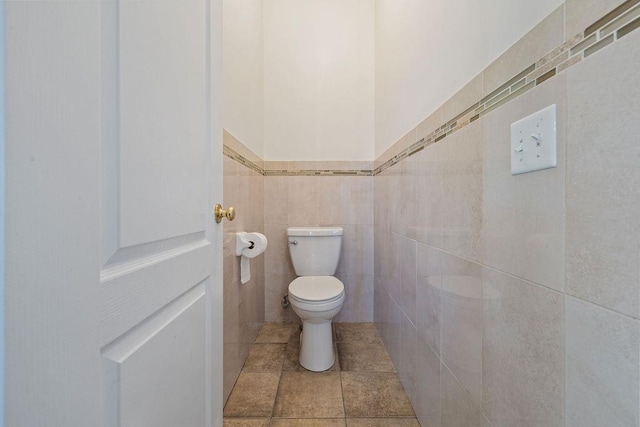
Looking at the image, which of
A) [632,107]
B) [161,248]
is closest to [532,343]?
[632,107]

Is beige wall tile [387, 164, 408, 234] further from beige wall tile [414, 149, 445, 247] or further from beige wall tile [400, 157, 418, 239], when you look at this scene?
beige wall tile [414, 149, 445, 247]

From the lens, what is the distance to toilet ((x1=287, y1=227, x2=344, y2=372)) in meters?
1.40

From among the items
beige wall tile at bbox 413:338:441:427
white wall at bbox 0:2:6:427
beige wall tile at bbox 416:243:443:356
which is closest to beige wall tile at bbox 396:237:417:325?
beige wall tile at bbox 416:243:443:356

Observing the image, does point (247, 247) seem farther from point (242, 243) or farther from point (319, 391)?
point (319, 391)

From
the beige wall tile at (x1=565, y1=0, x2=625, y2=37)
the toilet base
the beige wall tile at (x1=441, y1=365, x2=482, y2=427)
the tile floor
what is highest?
the beige wall tile at (x1=565, y1=0, x2=625, y2=37)

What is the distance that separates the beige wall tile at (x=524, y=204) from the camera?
498mm

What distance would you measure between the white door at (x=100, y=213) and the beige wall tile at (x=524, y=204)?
75 centimetres

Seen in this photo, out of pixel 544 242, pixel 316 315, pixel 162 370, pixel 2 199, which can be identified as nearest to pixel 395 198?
pixel 316 315

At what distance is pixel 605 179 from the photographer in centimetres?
42

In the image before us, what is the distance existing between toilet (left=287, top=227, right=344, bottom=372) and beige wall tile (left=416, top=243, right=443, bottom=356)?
468mm

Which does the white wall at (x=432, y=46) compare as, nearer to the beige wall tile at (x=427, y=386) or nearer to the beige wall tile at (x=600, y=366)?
the beige wall tile at (x=600, y=366)

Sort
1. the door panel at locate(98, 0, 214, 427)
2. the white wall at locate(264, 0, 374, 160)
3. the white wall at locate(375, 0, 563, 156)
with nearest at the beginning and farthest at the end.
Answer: the door panel at locate(98, 0, 214, 427), the white wall at locate(375, 0, 563, 156), the white wall at locate(264, 0, 374, 160)

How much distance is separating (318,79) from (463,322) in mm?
1951

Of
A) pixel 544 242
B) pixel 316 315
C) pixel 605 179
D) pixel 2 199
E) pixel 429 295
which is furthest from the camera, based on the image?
pixel 316 315
